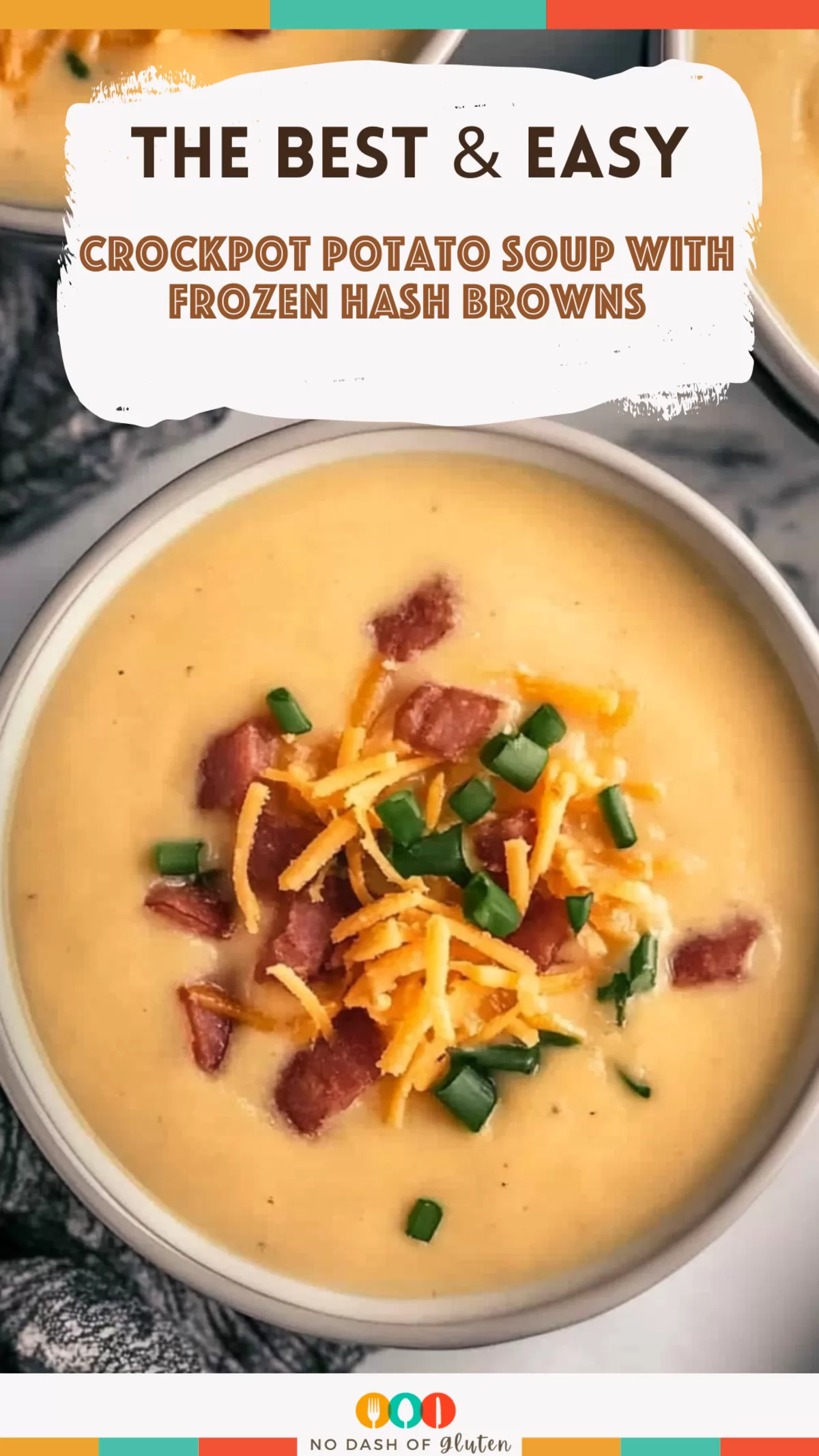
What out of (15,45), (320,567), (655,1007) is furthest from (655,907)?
(15,45)

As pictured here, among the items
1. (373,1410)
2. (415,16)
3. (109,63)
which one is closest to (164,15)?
(109,63)

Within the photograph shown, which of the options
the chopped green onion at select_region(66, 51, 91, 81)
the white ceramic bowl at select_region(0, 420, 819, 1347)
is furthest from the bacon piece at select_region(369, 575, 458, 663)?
the chopped green onion at select_region(66, 51, 91, 81)

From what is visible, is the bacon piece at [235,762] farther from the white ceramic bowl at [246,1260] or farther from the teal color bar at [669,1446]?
the teal color bar at [669,1446]

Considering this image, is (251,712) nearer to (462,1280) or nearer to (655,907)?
(655,907)

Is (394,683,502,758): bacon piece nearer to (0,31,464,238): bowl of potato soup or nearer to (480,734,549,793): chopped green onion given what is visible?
(480,734,549,793): chopped green onion

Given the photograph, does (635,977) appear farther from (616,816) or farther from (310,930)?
(310,930)

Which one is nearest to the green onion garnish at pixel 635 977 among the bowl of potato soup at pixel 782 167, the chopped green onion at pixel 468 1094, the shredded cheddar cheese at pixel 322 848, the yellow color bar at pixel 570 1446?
the chopped green onion at pixel 468 1094
